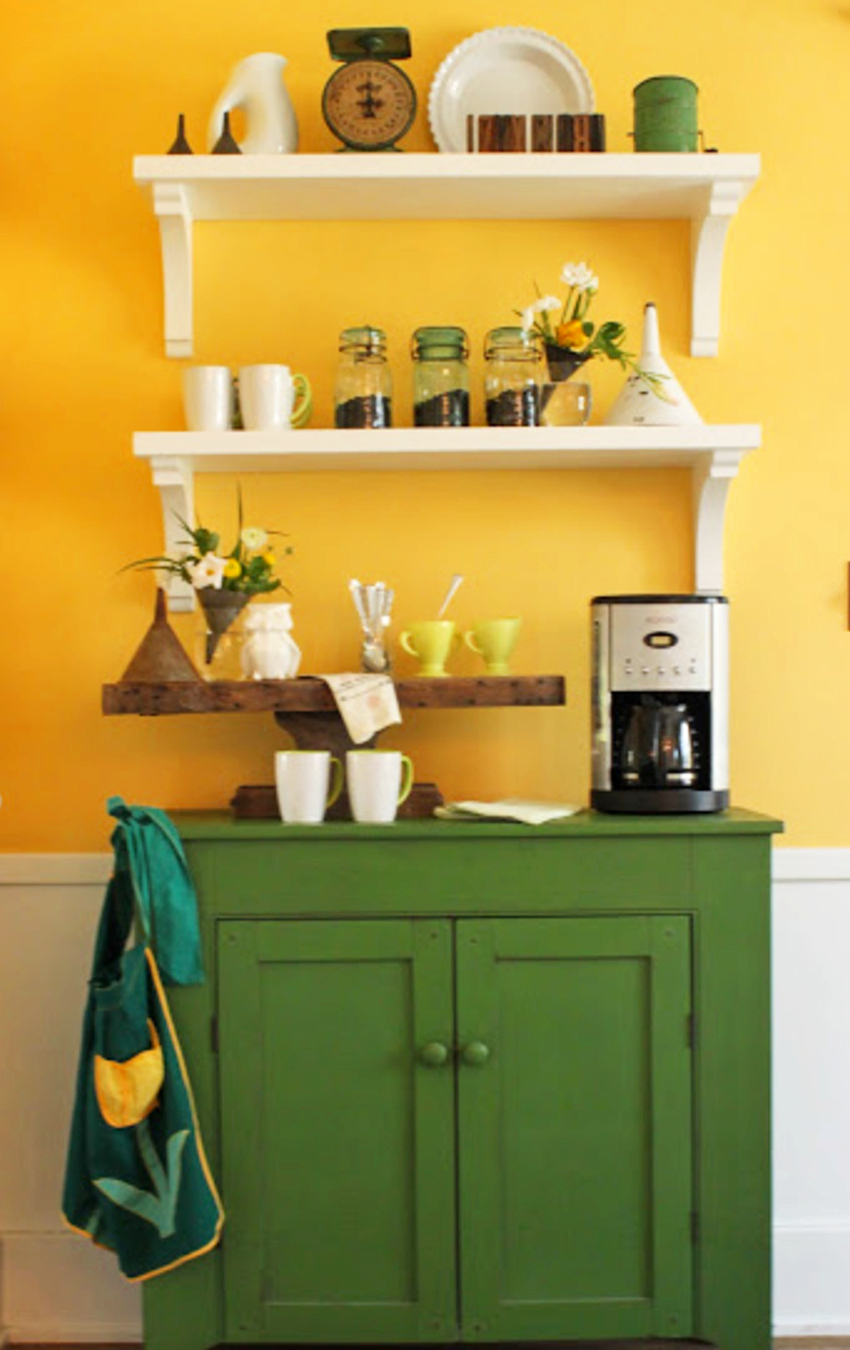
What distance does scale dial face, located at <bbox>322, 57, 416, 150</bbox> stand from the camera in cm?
274

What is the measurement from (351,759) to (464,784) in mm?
398

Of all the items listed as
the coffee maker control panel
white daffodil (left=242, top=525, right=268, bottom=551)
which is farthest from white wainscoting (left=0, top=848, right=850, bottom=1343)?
white daffodil (left=242, top=525, right=268, bottom=551)

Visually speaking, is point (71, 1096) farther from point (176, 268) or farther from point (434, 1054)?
point (176, 268)

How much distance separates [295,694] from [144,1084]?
662 mm

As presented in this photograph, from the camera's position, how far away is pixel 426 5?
2.88m

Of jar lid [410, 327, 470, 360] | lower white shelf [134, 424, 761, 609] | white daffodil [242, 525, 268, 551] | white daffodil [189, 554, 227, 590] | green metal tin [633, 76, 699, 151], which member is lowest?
white daffodil [189, 554, 227, 590]

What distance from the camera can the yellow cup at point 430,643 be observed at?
8.88 ft

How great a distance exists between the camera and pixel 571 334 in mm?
2705

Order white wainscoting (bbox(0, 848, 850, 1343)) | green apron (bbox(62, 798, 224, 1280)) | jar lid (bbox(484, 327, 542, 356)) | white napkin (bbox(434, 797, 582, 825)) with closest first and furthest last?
1. green apron (bbox(62, 798, 224, 1280))
2. white napkin (bbox(434, 797, 582, 825))
3. jar lid (bbox(484, 327, 542, 356))
4. white wainscoting (bbox(0, 848, 850, 1343))

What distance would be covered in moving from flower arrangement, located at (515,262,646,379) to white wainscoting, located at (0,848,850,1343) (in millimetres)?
965

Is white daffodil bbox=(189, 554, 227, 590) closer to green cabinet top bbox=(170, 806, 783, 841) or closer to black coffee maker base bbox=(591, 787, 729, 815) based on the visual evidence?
green cabinet top bbox=(170, 806, 783, 841)

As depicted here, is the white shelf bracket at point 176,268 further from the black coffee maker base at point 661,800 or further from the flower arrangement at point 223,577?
the black coffee maker base at point 661,800

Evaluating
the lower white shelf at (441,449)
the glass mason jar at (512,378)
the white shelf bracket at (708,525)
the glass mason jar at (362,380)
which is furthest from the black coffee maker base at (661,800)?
the glass mason jar at (362,380)

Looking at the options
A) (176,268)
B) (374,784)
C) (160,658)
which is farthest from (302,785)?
(176,268)
